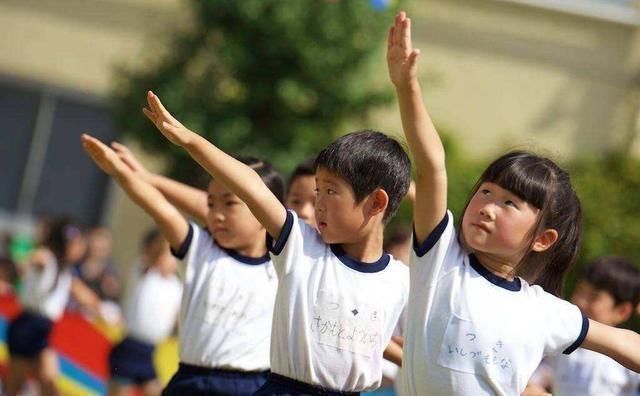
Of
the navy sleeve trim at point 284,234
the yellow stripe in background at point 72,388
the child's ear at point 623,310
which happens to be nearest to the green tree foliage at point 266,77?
the yellow stripe in background at point 72,388

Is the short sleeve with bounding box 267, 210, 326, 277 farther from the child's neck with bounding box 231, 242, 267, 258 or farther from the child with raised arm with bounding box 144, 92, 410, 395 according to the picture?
the child's neck with bounding box 231, 242, 267, 258

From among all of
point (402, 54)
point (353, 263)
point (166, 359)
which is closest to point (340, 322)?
point (353, 263)

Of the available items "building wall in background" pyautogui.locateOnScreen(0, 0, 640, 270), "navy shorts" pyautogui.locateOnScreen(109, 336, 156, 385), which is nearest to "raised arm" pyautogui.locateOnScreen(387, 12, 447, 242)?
"navy shorts" pyautogui.locateOnScreen(109, 336, 156, 385)

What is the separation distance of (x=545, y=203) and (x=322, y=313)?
2.67 ft

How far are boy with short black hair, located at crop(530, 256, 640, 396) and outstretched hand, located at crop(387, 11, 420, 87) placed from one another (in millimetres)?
2822

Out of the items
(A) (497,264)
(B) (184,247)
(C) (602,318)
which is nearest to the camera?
(A) (497,264)

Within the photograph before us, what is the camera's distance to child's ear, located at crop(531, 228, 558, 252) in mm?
4191

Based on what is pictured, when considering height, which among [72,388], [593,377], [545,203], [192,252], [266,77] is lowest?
[72,388]

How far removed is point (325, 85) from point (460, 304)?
895cm

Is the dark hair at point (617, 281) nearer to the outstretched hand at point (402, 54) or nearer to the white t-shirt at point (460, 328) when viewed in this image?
the white t-shirt at point (460, 328)

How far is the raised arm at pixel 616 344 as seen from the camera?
13.7 ft

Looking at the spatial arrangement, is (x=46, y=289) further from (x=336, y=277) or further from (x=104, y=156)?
(x=336, y=277)

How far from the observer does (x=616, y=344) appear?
4.18 metres

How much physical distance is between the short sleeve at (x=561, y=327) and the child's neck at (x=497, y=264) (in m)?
0.14
